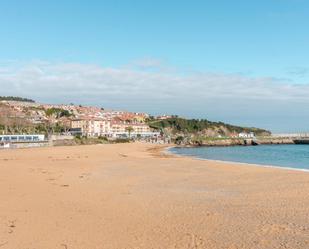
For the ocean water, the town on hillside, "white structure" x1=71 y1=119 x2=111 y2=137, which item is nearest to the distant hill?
the town on hillside

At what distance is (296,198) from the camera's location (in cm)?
1258

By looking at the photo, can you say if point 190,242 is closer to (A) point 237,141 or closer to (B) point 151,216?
(B) point 151,216

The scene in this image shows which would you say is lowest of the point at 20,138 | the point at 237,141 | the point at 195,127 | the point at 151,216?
the point at 151,216

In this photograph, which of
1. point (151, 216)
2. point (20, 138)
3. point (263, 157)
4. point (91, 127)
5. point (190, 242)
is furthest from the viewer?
point (91, 127)

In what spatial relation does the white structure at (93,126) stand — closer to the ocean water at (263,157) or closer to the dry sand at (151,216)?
the ocean water at (263,157)

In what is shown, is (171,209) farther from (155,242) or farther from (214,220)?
(155,242)

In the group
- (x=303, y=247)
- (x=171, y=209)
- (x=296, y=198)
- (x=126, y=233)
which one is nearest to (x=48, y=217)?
(x=126, y=233)

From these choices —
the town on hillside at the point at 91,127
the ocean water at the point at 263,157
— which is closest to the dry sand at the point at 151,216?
the ocean water at the point at 263,157

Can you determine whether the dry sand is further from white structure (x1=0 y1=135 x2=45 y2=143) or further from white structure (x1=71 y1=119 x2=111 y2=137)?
white structure (x1=71 y1=119 x2=111 y2=137)

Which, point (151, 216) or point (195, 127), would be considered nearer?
point (151, 216)

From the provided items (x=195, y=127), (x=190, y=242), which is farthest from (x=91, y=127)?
(x=190, y=242)

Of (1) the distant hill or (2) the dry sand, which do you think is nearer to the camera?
(2) the dry sand

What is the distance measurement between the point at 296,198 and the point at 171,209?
4.18 metres

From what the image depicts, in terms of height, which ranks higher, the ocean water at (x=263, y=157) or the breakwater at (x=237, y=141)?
the breakwater at (x=237, y=141)
